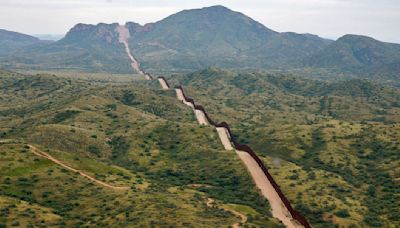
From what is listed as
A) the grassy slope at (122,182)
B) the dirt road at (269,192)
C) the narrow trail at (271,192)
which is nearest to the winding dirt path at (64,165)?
the grassy slope at (122,182)

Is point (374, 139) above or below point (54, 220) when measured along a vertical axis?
above

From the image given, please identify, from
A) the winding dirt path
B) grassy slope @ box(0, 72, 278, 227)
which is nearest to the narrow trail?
Answer: grassy slope @ box(0, 72, 278, 227)

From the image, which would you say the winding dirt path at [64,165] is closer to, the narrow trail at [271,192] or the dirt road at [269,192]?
the narrow trail at [271,192]

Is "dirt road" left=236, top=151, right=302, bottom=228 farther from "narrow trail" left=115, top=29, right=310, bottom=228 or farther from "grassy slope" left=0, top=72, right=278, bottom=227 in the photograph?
"grassy slope" left=0, top=72, right=278, bottom=227

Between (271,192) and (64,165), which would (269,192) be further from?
(64,165)

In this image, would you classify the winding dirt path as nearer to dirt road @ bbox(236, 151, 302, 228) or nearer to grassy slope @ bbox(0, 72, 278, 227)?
grassy slope @ bbox(0, 72, 278, 227)

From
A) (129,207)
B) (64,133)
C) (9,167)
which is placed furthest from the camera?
(64,133)

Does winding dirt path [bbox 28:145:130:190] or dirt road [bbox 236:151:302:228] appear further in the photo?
winding dirt path [bbox 28:145:130:190]

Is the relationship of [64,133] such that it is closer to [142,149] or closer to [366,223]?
[142,149]

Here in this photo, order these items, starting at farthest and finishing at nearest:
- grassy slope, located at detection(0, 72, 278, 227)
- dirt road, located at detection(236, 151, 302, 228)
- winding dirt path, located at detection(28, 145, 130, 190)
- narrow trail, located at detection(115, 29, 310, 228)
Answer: winding dirt path, located at detection(28, 145, 130, 190), dirt road, located at detection(236, 151, 302, 228), narrow trail, located at detection(115, 29, 310, 228), grassy slope, located at detection(0, 72, 278, 227)

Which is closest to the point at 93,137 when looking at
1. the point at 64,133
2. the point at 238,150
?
the point at 64,133

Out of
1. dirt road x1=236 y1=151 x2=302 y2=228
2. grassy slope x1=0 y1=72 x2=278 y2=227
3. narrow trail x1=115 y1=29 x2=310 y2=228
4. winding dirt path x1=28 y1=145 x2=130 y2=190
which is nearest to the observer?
Result: grassy slope x1=0 y1=72 x2=278 y2=227
